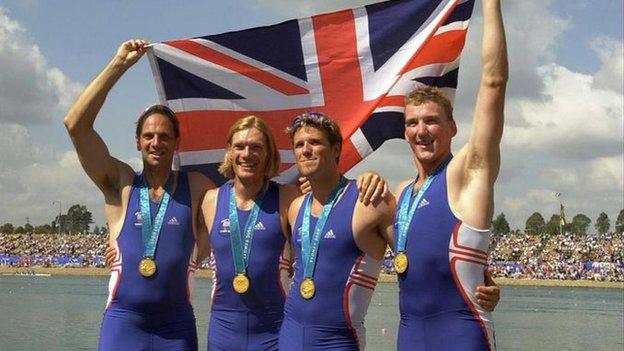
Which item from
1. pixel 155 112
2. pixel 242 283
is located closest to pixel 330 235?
pixel 242 283

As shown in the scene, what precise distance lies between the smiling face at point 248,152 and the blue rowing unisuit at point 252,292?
0.79 feet

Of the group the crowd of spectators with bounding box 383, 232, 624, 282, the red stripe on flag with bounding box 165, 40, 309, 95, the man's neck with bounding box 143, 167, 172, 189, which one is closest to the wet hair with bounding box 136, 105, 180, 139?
the man's neck with bounding box 143, 167, 172, 189

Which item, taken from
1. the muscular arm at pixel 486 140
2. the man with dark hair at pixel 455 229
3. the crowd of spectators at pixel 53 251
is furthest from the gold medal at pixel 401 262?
the crowd of spectators at pixel 53 251

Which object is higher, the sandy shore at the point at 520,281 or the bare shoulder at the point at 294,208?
the sandy shore at the point at 520,281

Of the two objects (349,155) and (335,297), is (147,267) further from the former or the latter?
(349,155)

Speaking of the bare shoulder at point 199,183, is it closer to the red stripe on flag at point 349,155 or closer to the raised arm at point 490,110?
the red stripe on flag at point 349,155

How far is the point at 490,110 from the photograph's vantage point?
15.6ft

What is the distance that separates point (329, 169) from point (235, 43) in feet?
7.38

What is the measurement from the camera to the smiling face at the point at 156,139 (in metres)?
5.96

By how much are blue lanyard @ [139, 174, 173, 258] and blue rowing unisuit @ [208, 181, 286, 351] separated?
35cm

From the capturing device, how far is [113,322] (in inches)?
232

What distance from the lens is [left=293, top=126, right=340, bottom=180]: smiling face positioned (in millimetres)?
5531

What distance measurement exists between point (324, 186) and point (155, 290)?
51.9 inches

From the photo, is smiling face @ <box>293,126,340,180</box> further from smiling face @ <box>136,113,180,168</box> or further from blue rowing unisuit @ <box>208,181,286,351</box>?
smiling face @ <box>136,113,180,168</box>
